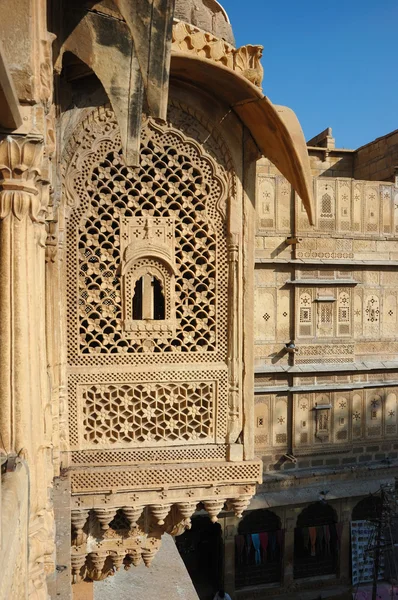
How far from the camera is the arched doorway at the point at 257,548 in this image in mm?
11062

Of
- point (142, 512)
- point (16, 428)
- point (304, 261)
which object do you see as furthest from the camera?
point (304, 261)

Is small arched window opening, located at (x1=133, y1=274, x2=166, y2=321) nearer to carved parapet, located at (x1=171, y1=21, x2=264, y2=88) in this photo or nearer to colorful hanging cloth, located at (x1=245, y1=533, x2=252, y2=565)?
carved parapet, located at (x1=171, y1=21, x2=264, y2=88)

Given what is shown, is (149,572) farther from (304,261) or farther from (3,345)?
(304,261)

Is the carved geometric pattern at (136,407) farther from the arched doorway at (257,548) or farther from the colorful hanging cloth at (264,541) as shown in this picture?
the colorful hanging cloth at (264,541)

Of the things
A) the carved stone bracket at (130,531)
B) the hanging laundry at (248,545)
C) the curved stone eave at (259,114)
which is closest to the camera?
the curved stone eave at (259,114)

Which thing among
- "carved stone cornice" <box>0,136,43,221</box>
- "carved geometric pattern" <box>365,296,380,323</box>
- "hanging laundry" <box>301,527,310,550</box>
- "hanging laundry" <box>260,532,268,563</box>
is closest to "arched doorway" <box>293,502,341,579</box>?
"hanging laundry" <box>301,527,310,550</box>

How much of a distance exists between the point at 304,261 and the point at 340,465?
4654mm

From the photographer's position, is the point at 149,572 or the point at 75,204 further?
the point at 149,572

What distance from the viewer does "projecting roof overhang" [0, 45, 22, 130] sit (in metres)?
1.33

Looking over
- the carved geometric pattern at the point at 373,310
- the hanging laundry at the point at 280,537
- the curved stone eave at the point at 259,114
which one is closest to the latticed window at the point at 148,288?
the curved stone eave at the point at 259,114

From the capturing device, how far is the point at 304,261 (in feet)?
34.3

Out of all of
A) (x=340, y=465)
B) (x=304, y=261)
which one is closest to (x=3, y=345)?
(x=304, y=261)

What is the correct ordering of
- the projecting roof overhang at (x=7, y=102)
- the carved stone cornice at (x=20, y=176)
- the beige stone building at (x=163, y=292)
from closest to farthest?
the projecting roof overhang at (x=7, y=102) → the carved stone cornice at (x=20, y=176) → the beige stone building at (x=163, y=292)

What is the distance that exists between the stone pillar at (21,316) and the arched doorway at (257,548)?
32.6ft
